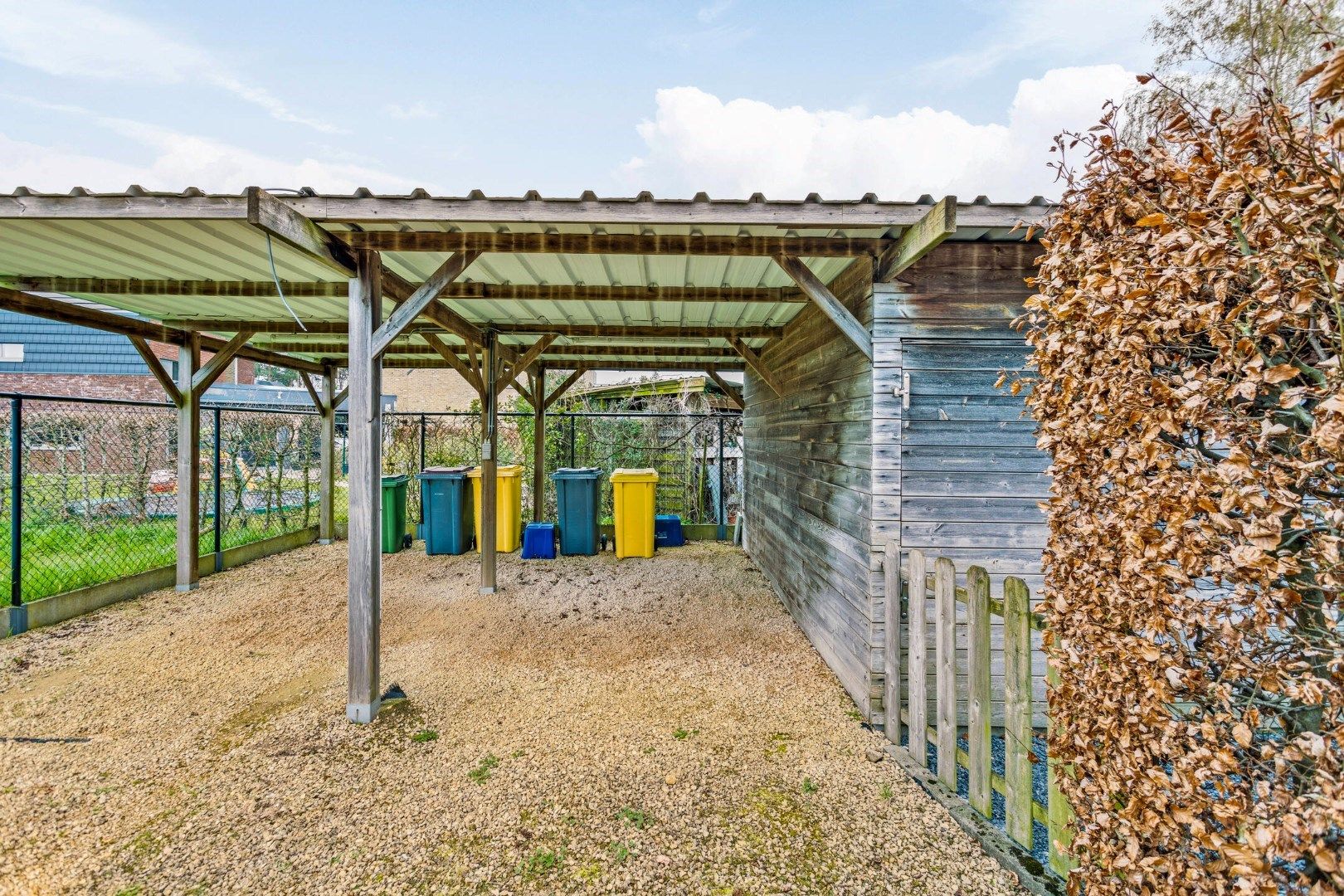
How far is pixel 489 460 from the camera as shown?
5.05 meters

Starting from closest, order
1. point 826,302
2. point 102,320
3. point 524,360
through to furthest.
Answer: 1. point 826,302
2. point 102,320
3. point 524,360

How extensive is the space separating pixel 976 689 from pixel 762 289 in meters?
2.77

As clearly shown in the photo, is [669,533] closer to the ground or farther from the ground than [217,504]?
closer to the ground

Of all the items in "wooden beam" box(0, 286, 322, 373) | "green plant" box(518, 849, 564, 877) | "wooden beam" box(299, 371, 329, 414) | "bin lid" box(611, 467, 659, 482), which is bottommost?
"green plant" box(518, 849, 564, 877)

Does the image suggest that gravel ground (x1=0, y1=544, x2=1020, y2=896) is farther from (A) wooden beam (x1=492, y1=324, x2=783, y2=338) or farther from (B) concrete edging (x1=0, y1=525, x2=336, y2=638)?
(A) wooden beam (x1=492, y1=324, x2=783, y2=338)

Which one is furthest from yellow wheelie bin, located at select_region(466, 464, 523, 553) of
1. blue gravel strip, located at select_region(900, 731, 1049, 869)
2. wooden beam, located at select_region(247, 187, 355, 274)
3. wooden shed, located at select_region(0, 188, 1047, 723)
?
blue gravel strip, located at select_region(900, 731, 1049, 869)

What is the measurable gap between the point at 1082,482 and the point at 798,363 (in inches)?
125

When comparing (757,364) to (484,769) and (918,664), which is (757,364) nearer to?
(918,664)

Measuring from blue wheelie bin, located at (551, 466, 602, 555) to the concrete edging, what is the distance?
11.4ft

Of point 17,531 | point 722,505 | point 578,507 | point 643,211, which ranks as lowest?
point 722,505

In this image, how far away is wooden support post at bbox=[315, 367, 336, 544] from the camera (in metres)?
7.33

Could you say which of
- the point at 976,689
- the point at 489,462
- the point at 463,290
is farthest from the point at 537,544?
the point at 976,689

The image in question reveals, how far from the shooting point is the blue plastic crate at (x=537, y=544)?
678 centimetres

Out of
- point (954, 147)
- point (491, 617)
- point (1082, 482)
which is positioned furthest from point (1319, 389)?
point (954, 147)
